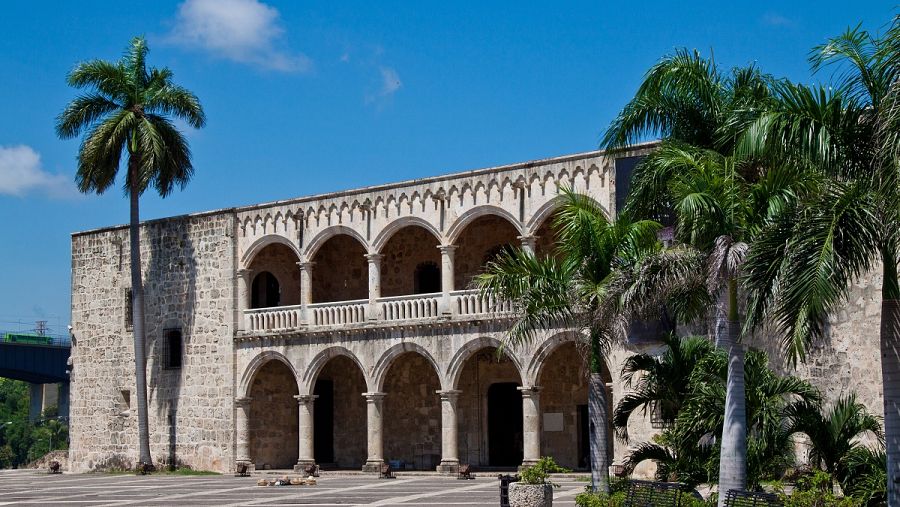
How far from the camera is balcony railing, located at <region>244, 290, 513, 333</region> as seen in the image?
2795 cm

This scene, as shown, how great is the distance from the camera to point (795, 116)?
42.4 feet

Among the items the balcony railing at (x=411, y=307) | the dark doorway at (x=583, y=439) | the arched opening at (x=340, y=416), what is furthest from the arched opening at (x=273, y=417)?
the dark doorway at (x=583, y=439)

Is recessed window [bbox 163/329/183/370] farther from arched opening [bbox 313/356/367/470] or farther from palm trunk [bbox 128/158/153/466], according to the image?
arched opening [bbox 313/356/367/470]

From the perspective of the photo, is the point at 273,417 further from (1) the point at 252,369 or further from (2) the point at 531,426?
(2) the point at 531,426

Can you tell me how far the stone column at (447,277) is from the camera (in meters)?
28.4

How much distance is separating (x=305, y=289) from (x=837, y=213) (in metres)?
20.8

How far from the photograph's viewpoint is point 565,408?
29.6 m

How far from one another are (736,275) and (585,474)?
13053 millimetres

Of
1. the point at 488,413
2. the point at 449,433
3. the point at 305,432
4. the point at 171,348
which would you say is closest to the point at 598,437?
the point at 449,433

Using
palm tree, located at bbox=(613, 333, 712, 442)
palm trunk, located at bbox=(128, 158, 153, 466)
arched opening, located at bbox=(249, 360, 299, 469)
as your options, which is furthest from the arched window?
palm tree, located at bbox=(613, 333, 712, 442)

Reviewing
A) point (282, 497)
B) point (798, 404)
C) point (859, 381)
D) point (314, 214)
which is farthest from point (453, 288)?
point (798, 404)

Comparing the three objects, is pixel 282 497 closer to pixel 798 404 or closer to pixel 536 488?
pixel 536 488

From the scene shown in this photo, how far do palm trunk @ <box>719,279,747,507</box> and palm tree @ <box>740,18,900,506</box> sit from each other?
1.44m

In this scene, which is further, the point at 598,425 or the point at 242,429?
the point at 242,429
